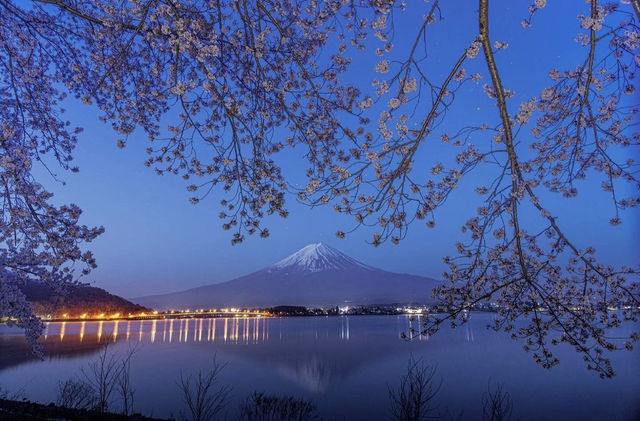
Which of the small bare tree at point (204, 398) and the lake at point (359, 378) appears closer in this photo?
the small bare tree at point (204, 398)

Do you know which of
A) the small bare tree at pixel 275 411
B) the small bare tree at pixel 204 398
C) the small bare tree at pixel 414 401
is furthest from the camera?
the small bare tree at pixel 275 411

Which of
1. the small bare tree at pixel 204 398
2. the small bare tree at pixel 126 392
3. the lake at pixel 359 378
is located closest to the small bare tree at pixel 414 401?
the lake at pixel 359 378

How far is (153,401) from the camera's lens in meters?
15.9

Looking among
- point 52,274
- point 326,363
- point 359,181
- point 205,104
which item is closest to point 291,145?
point 205,104

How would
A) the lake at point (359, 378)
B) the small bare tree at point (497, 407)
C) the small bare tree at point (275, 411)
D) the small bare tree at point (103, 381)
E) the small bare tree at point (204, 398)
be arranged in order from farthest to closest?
the lake at point (359, 378), the small bare tree at point (275, 411), the small bare tree at point (103, 381), the small bare tree at point (497, 407), the small bare tree at point (204, 398)

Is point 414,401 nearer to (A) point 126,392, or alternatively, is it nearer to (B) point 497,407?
(B) point 497,407

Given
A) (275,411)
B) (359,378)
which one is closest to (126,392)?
(275,411)

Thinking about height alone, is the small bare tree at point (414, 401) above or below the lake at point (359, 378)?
above

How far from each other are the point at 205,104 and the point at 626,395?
22.4 meters

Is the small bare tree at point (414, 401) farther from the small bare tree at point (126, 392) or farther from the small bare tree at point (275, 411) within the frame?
the small bare tree at point (126, 392)

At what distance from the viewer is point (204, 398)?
1519cm

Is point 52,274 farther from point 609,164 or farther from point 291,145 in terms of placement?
point 609,164

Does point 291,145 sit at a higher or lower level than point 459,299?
higher

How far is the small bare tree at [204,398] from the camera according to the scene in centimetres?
663
